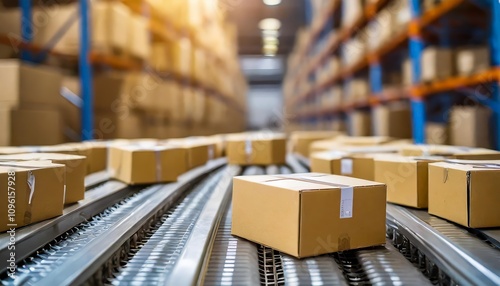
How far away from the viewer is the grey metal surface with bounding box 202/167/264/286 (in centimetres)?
129

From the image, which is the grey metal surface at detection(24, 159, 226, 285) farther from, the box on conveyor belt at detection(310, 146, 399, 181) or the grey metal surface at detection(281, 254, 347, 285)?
A: the box on conveyor belt at detection(310, 146, 399, 181)

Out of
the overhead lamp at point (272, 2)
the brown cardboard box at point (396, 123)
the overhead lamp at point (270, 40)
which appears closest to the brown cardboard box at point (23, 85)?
the brown cardboard box at point (396, 123)

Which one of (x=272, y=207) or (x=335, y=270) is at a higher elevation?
(x=272, y=207)

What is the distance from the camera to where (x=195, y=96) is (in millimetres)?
7332

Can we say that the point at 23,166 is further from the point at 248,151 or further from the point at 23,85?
the point at 248,151

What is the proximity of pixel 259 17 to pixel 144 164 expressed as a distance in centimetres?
1018

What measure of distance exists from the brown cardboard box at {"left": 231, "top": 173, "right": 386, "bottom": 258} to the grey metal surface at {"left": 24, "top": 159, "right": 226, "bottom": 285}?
0.44 m

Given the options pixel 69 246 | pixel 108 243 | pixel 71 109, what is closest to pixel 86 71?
pixel 71 109

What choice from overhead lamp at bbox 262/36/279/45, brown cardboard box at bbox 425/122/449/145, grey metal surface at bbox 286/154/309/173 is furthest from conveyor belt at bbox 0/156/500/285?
overhead lamp at bbox 262/36/279/45

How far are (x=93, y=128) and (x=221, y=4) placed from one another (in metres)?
5.44

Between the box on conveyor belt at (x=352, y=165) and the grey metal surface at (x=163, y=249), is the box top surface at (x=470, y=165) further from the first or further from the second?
the grey metal surface at (x=163, y=249)

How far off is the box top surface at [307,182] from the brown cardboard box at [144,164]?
1.14m

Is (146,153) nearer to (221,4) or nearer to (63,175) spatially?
(63,175)

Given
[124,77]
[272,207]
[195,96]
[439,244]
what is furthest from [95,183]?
[195,96]
